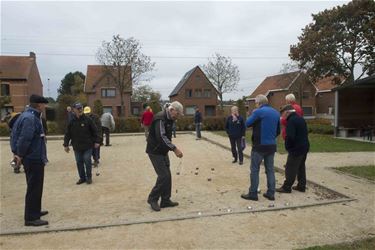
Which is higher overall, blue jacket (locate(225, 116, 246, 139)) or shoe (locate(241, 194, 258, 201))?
blue jacket (locate(225, 116, 246, 139))

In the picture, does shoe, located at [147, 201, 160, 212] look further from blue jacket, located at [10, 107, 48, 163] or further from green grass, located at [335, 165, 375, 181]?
green grass, located at [335, 165, 375, 181]

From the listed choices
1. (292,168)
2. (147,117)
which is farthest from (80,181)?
(147,117)

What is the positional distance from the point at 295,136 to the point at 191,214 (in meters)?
2.66

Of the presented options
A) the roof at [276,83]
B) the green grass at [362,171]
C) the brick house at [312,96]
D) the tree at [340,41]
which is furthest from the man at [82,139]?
the brick house at [312,96]

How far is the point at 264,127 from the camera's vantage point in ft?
21.7

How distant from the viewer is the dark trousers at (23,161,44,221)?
5508mm

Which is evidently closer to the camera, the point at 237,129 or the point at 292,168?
the point at 292,168

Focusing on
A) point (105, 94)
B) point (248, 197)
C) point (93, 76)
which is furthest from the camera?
point (93, 76)

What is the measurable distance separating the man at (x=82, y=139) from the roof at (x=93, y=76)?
4321 cm

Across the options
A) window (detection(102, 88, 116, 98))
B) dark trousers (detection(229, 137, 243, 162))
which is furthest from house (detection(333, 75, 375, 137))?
window (detection(102, 88, 116, 98))

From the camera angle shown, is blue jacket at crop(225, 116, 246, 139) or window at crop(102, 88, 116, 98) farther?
window at crop(102, 88, 116, 98)

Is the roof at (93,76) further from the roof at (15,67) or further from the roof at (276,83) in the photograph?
the roof at (276,83)

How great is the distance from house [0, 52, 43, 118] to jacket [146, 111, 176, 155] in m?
43.0

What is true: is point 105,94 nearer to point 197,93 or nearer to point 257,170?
point 197,93
